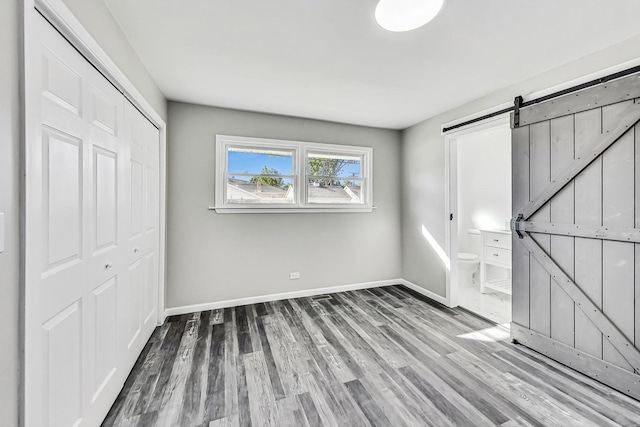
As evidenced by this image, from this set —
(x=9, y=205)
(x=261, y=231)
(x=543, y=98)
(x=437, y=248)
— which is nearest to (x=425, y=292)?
(x=437, y=248)

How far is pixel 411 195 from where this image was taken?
158 inches

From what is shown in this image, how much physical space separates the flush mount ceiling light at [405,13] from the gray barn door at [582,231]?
1.43 metres

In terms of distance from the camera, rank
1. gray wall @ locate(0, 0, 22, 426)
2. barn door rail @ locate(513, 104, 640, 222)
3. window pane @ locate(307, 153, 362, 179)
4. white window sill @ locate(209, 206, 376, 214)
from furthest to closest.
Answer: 1. window pane @ locate(307, 153, 362, 179)
2. white window sill @ locate(209, 206, 376, 214)
3. barn door rail @ locate(513, 104, 640, 222)
4. gray wall @ locate(0, 0, 22, 426)

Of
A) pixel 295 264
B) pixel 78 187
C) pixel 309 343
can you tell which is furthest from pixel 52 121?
pixel 295 264

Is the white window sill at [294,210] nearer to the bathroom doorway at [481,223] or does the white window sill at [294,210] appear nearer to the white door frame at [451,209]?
the white door frame at [451,209]

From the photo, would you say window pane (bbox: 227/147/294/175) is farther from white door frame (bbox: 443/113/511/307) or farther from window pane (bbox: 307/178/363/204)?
white door frame (bbox: 443/113/511/307)

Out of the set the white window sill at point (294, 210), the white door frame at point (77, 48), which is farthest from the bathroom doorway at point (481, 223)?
the white door frame at point (77, 48)

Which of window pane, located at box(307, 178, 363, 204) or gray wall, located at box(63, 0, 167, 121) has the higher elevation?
gray wall, located at box(63, 0, 167, 121)

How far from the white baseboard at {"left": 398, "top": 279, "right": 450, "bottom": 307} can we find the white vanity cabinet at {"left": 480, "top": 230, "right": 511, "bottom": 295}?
2.76 ft

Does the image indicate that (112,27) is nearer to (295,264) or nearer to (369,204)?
(295,264)

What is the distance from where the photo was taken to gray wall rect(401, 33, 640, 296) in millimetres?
3145

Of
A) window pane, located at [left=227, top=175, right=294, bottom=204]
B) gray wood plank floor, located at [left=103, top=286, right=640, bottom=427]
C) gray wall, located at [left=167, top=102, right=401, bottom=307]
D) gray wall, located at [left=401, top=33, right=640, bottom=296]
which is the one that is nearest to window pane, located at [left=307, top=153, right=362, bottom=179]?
gray wall, located at [left=167, top=102, right=401, bottom=307]

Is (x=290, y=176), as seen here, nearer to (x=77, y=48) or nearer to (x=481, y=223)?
(x=77, y=48)

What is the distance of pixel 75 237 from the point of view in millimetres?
1276
